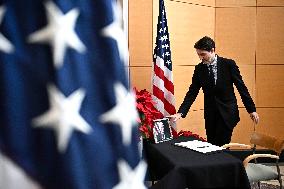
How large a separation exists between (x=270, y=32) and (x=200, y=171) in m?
4.04

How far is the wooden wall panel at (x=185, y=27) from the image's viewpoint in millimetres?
5680

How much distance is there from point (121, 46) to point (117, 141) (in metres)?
0.21

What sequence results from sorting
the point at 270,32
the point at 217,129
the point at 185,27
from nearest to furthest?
1. the point at 217,129
2. the point at 185,27
3. the point at 270,32

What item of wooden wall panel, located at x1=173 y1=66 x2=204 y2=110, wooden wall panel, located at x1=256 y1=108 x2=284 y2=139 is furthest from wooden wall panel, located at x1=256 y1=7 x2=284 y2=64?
wooden wall panel, located at x1=173 y1=66 x2=204 y2=110

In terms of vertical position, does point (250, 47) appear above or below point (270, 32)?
below

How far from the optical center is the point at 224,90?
4.24 m

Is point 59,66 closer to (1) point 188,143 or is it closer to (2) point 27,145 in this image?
(2) point 27,145

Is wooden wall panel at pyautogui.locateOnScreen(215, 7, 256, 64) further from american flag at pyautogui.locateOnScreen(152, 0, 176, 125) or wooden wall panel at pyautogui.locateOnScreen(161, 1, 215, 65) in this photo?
american flag at pyautogui.locateOnScreen(152, 0, 176, 125)

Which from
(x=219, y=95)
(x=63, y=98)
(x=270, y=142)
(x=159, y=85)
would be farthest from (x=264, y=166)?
(x=63, y=98)

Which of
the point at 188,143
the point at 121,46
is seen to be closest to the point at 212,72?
the point at 188,143

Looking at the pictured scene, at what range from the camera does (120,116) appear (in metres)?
0.92

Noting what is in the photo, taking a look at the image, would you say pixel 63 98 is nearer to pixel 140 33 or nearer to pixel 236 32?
pixel 140 33

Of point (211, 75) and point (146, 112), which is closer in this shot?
point (211, 75)

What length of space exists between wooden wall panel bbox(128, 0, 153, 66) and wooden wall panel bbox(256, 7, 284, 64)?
1899mm
